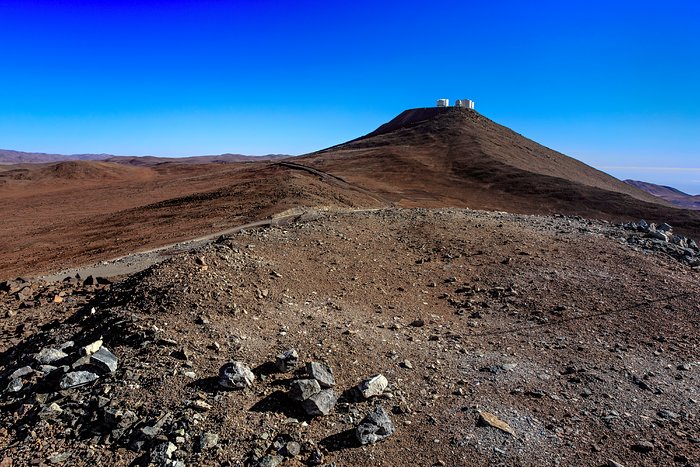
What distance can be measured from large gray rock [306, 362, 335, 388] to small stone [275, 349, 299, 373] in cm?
23

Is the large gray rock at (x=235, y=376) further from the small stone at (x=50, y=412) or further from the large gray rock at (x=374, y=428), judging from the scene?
the small stone at (x=50, y=412)

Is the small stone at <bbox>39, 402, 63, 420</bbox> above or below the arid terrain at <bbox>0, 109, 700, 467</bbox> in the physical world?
below

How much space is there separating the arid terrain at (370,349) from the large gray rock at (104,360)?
26 millimetres

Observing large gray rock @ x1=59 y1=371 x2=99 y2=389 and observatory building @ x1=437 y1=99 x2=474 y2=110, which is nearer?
large gray rock @ x1=59 y1=371 x2=99 y2=389

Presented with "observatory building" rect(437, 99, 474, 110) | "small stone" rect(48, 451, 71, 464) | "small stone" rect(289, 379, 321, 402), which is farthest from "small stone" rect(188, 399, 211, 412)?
"observatory building" rect(437, 99, 474, 110)

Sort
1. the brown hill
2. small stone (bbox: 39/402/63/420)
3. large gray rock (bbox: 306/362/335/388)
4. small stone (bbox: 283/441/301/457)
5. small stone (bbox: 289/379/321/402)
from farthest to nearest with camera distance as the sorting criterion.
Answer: the brown hill < large gray rock (bbox: 306/362/335/388) < small stone (bbox: 289/379/321/402) < small stone (bbox: 39/402/63/420) < small stone (bbox: 283/441/301/457)

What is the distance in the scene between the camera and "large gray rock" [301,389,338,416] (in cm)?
454

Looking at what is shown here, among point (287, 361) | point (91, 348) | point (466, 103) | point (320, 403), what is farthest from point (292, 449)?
point (466, 103)

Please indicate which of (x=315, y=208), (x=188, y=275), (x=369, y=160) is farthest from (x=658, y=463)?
(x=369, y=160)

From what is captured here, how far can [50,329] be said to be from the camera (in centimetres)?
663

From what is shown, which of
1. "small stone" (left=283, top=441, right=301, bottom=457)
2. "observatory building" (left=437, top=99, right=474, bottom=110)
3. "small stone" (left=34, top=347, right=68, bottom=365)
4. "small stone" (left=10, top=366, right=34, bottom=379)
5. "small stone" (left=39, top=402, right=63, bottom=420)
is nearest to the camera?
"small stone" (left=283, top=441, right=301, bottom=457)

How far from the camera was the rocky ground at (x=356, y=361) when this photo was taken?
4230 mm

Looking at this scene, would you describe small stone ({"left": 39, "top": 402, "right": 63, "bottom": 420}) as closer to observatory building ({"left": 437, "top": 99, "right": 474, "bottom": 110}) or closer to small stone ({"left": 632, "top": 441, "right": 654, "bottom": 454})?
small stone ({"left": 632, "top": 441, "right": 654, "bottom": 454})

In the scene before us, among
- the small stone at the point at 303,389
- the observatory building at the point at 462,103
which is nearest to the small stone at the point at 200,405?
the small stone at the point at 303,389
